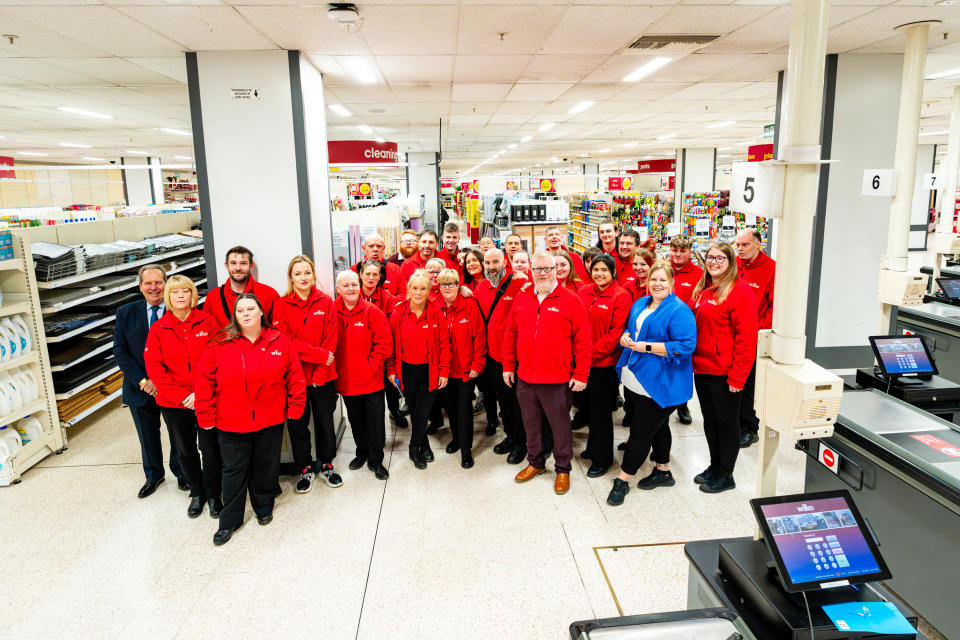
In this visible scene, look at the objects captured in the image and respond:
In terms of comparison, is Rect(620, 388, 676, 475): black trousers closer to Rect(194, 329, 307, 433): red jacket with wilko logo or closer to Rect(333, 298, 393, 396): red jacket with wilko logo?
Rect(333, 298, 393, 396): red jacket with wilko logo

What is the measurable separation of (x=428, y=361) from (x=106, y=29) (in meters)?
3.17

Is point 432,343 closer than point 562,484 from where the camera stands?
No

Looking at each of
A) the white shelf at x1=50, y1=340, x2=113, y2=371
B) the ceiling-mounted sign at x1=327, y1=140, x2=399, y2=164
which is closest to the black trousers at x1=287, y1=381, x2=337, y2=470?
the white shelf at x1=50, y1=340, x2=113, y2=371

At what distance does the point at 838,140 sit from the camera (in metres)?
5.78

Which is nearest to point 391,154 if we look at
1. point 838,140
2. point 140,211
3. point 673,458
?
point 140,211

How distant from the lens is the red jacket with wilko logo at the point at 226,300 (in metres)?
4.04

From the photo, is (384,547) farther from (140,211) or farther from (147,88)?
(140,211)

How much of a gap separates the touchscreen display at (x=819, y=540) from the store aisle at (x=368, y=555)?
1313 mm

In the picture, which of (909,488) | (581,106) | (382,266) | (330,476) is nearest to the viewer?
(909,488)

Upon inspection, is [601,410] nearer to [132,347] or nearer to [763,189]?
[763,189]

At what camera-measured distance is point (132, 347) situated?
3.94 m

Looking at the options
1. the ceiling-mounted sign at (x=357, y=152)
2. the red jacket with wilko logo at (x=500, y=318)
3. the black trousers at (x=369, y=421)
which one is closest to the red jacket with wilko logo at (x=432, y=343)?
the black trousers at (x=369, y=421)

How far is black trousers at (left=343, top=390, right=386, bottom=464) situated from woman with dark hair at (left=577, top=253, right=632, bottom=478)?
1.56m

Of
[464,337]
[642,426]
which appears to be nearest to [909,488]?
[642,426]
